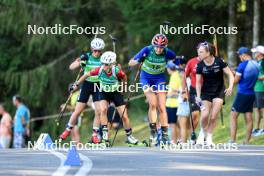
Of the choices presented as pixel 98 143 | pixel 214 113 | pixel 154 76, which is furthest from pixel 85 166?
pixel 98 143

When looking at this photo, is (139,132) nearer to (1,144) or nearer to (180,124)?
(1,144)

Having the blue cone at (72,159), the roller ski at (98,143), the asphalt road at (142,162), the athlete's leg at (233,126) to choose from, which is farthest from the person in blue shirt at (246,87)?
the blue cone at (72,159)

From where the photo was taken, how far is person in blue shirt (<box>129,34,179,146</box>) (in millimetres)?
18984

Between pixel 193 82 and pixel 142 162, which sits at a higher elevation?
pixel 193 82

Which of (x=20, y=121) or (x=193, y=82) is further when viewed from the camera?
(x=20, y=121)

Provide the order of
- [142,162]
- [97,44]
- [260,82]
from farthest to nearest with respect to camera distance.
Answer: [260,82], [97,44], [142,162]

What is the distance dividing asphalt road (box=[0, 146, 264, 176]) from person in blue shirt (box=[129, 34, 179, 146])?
2.51 metres

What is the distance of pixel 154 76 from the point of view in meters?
19.3

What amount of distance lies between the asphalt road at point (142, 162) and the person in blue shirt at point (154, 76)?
251 centimetres

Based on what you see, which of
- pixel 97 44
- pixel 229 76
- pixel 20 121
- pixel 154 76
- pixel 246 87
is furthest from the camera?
pixel 20 121

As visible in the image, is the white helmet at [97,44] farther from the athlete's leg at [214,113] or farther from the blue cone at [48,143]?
the athlete's leg at [214,113]

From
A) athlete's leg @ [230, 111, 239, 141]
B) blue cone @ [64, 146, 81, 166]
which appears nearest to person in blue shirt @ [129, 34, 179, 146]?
athlete's leg @ [230, 111, 239, 141]

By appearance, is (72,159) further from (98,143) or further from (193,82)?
(193,82)

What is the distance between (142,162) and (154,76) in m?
5.33
